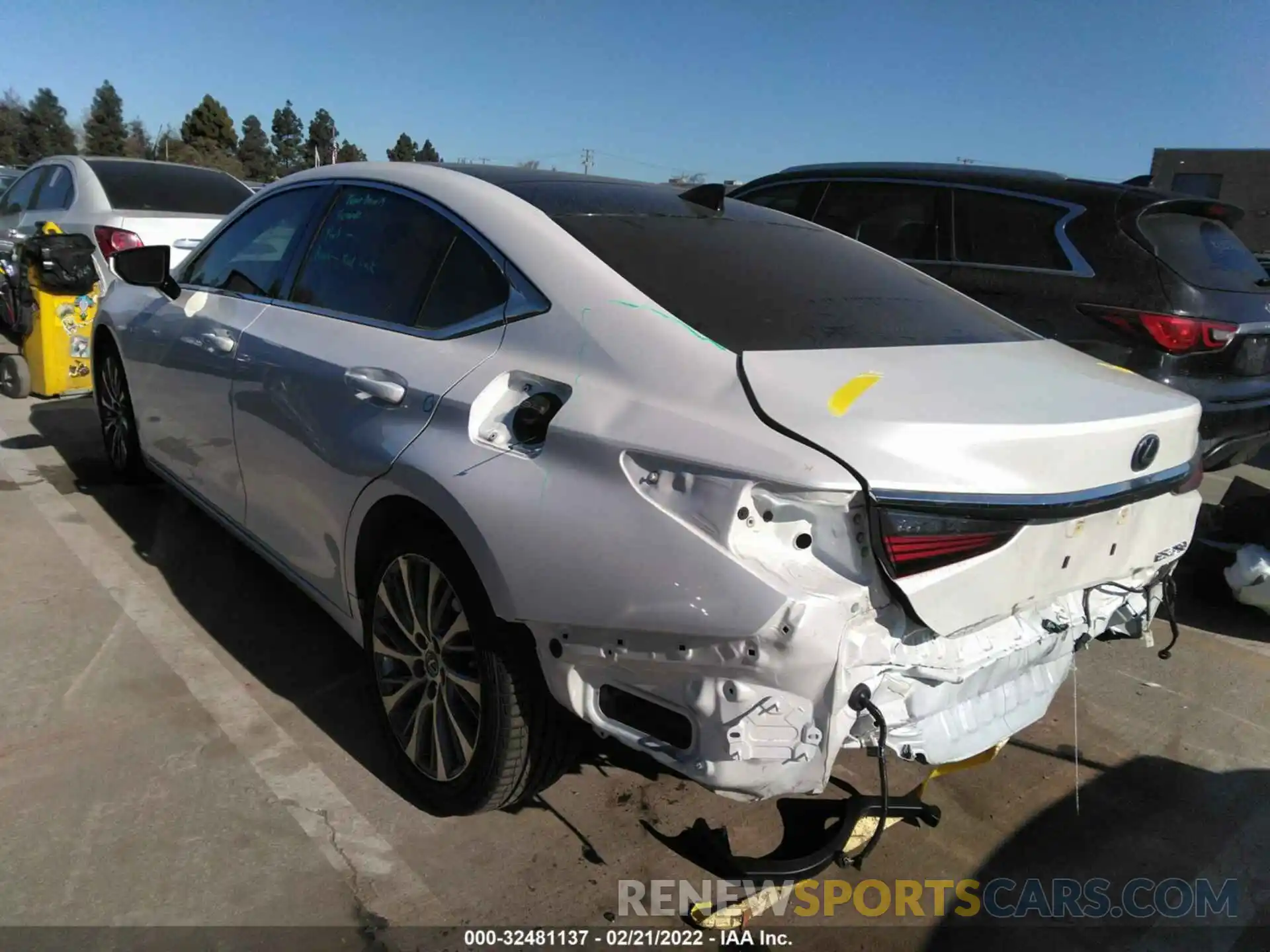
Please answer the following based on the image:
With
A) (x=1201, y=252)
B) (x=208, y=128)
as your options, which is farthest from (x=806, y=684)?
(x=208, y=128)

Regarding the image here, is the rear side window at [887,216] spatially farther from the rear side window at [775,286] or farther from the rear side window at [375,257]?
the rear side window at [375,257]

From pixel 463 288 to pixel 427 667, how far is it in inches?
41.4

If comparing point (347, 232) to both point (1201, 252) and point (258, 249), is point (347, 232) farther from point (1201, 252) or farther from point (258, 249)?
point (1201, 252)

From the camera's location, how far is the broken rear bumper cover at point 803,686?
6.00 ft

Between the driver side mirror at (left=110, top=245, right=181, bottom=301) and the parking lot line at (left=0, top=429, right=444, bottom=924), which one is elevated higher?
the driver side mirror at (left=110, top=245, right=181, bottom=301)

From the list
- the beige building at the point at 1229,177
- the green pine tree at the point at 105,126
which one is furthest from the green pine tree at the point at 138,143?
the beige building at the point at 1229,177

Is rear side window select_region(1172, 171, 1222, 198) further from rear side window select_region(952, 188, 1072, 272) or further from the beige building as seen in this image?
rear side window select_region(952, 188, 1072, 272)

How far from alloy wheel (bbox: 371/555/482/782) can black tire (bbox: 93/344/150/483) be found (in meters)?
2.74

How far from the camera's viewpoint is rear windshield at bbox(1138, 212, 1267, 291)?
4.73 metres

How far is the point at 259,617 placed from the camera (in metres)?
3.88

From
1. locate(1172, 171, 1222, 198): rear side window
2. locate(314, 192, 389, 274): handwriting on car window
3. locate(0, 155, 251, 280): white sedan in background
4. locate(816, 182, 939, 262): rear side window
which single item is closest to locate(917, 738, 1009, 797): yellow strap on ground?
locate(314, 192, 389, 274): handwriting on car window

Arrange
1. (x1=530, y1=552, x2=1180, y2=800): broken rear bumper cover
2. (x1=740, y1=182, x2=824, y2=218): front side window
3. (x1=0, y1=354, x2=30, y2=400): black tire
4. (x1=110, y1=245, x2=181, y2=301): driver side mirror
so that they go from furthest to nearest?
1. (x1=0, y1=354, x2=30, y2=400): black tire
2. (x1=740, y1=182, x2=824, y2=218): front side window
3. (x1=110, y1=245, x2=181, y2=301): driver side mirror
4. (x1=530, y1=552, x2=1180, y2=800): broken rear bumper cover

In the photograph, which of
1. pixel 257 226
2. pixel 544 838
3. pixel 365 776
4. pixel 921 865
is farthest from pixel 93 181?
pixel 921 865

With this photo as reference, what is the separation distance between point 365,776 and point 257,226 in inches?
88.1
